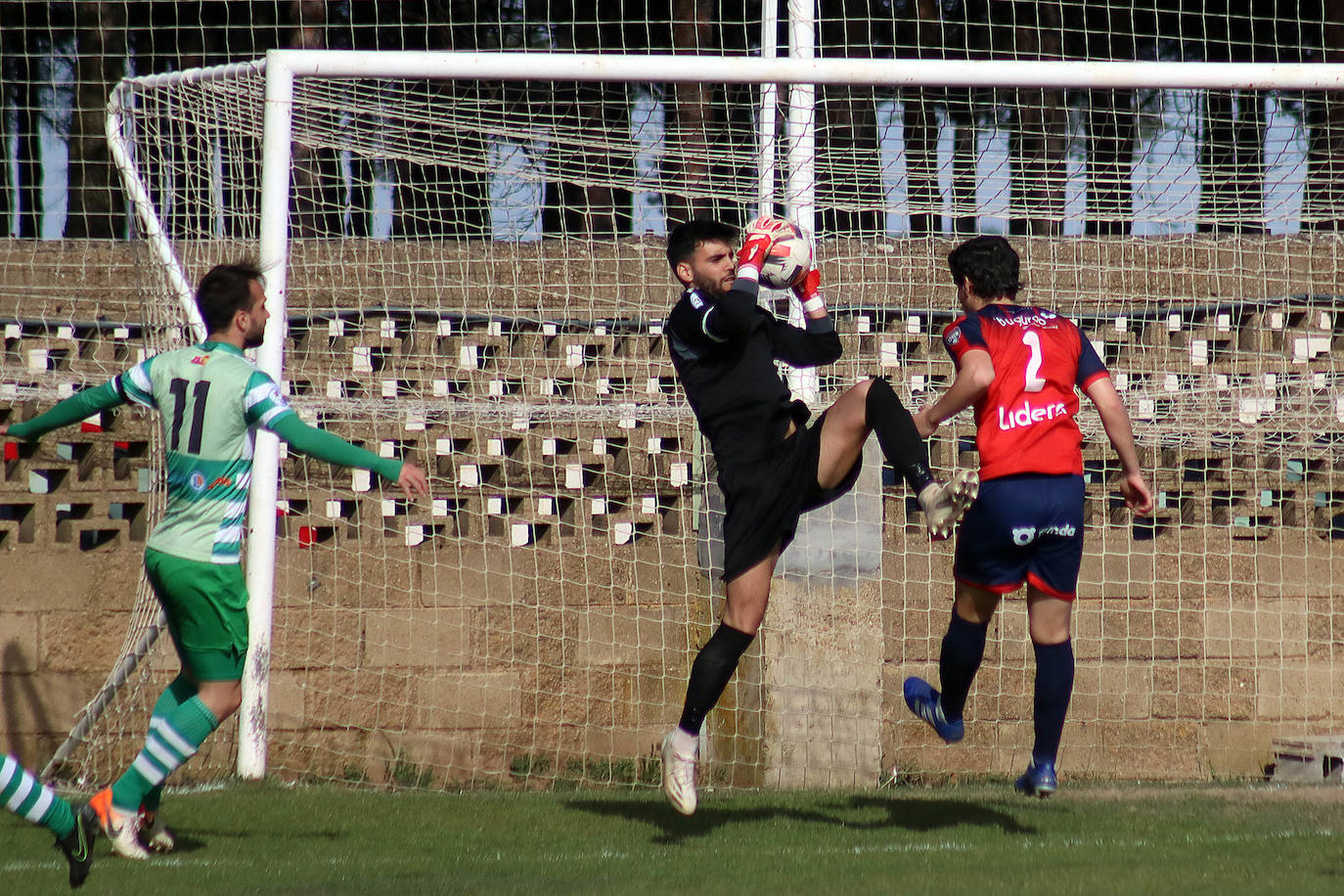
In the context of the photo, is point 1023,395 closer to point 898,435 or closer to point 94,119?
point 898,435

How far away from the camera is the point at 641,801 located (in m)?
5.17

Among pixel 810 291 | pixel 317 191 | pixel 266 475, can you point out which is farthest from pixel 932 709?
pixel 317 191

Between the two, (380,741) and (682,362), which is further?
(380,741)

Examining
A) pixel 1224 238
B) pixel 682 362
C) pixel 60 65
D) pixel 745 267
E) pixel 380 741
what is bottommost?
pixel 380 741

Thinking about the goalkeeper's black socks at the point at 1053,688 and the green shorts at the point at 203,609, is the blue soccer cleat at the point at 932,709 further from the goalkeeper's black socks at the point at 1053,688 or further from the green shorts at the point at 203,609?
the green shorts at the point at 203,609

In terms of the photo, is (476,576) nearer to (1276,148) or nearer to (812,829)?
(812,829)

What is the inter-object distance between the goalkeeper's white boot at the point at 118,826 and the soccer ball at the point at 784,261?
2.50 metres

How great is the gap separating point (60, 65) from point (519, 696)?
6.43 metres

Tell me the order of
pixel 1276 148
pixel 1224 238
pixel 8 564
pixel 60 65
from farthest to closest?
1. pixel 60 65
2. pixel 1224 238
3. pixel 8 564
4. pixel 1276 148

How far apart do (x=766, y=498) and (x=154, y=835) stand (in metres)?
2.16

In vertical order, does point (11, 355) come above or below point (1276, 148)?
below

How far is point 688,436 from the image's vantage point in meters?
7.68

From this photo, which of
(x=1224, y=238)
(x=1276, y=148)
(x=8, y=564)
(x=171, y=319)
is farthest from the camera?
(x=1224, y=238)

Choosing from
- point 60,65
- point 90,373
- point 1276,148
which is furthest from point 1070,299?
point 60,65
